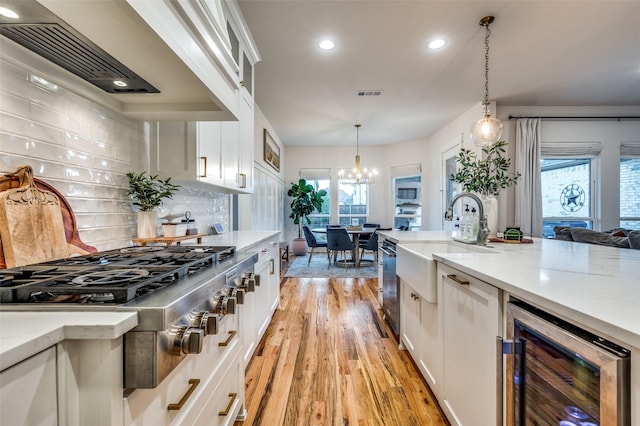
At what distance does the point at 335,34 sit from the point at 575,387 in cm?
286

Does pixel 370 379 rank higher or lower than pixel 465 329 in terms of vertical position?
lower

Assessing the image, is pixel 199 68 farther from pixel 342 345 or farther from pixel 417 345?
pixel 342 345

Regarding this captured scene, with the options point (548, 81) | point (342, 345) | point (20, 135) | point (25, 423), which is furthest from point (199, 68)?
point (548, 81)

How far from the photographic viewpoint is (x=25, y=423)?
1.37 ft

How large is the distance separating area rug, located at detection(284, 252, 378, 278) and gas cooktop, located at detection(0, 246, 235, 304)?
12.2 feet

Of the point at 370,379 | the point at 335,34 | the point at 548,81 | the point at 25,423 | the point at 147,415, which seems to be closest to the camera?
the point at 25,423

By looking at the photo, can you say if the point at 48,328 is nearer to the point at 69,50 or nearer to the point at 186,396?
the point at 186,396

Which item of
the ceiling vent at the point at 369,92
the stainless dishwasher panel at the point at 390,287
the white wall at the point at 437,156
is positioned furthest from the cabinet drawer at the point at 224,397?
the white wall at the point at 437,156

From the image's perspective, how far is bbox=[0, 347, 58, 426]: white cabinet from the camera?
39 cm

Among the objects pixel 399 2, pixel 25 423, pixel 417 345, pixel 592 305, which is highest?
pixel 399 2

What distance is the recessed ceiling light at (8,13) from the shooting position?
780mm

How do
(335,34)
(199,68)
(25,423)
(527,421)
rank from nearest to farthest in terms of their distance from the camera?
(25,423) < (527,421) < (199,68) < (335,34)

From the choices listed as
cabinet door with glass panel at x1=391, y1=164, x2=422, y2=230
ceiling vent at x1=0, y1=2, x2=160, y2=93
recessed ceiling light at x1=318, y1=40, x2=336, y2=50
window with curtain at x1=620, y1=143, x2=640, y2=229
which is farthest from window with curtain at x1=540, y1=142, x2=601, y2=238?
ceiling vent at x1=0, y1=2, x2=160, y2=93

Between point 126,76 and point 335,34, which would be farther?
point 335,34
